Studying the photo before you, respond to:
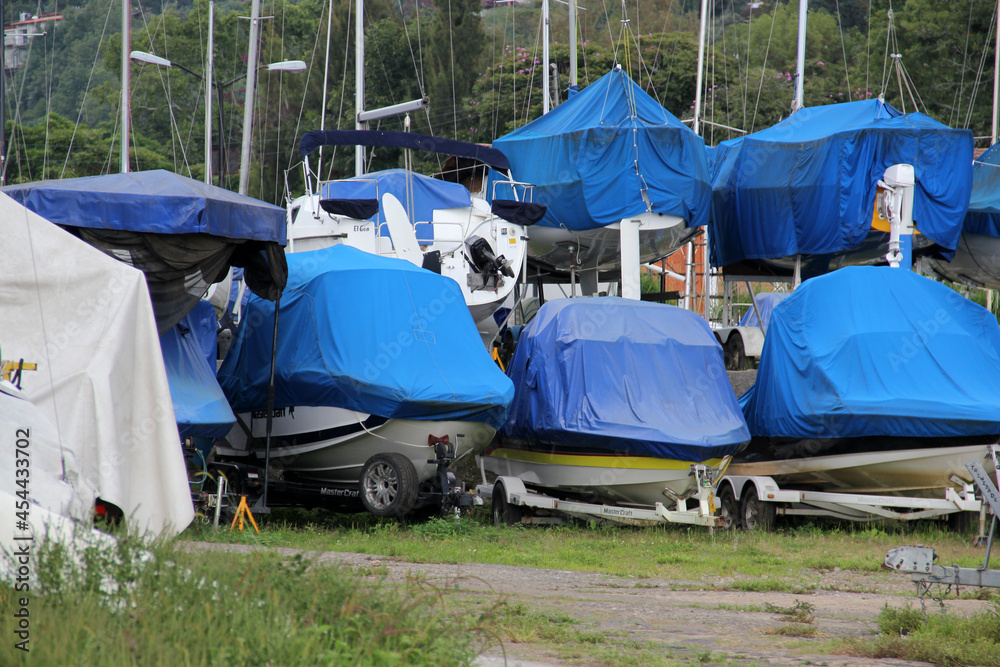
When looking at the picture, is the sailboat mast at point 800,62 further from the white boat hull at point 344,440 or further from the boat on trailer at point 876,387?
the white boat hull at point 344,440

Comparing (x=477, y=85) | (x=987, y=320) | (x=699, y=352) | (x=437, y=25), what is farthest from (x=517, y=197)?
(x=437, y=25)

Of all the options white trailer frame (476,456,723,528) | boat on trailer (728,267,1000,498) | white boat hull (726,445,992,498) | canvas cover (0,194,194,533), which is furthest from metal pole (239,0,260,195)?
canvas cover (0,194,194,533)

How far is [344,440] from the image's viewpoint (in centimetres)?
1295

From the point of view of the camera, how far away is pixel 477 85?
151 ft

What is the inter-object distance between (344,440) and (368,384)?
3.08 ft

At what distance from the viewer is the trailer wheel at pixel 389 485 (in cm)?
1222

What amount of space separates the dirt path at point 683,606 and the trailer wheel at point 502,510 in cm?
361

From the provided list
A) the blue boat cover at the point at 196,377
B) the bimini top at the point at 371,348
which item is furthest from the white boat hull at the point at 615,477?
the blue boat cover at the point at 196,377

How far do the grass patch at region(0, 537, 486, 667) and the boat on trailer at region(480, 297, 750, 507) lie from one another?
23.3 feet

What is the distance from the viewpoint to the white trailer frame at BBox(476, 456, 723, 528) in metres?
12.6

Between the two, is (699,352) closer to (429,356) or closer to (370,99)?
(429,356)

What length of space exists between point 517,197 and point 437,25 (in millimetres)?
32053

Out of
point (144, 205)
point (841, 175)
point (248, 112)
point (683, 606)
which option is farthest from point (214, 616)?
point (248, 112)

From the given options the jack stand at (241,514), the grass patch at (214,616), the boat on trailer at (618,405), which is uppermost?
the grass patch at (214,616)
